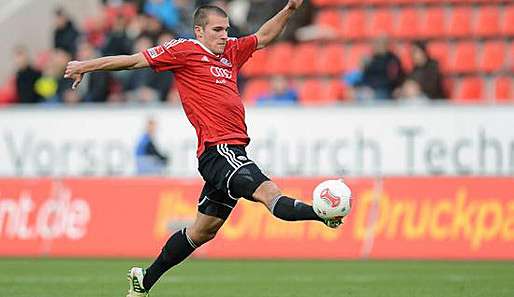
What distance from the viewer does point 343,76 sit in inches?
877

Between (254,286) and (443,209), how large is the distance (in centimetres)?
530

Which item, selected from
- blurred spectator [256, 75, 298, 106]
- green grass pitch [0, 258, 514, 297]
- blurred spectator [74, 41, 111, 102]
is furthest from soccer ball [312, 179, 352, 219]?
blurred spectator [74, 41, 111, 102]

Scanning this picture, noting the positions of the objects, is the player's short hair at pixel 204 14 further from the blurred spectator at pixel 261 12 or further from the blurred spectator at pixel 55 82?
the blurred spectator at pixel 261 12

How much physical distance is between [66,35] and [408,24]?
6310mm

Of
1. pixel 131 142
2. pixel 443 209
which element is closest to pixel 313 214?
pixel 443 209

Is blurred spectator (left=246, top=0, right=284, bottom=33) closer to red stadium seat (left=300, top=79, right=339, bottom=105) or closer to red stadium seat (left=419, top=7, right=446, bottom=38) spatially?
red stadium seat (left=300, top=79, right=339, bottom=105)

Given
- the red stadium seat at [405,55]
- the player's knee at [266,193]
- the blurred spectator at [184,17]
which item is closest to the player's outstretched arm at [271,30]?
the player's knee at [266,193]

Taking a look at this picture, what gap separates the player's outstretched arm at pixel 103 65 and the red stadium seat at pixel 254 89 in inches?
505

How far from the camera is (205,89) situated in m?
9.46

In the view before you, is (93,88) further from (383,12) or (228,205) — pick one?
(228,205)

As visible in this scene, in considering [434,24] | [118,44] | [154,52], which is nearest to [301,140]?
[434,24]

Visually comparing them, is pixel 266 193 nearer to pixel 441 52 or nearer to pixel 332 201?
pixel 332 201

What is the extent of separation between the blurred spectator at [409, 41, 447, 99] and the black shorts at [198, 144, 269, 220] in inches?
408

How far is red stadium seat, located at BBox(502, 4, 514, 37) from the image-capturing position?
72.1 feet
